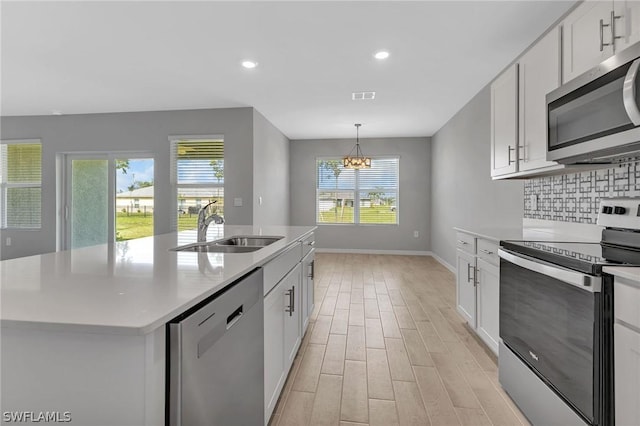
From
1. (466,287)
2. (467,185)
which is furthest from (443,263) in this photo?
(466,287)

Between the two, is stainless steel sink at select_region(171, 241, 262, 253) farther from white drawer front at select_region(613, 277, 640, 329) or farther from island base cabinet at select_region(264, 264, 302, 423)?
white drawer front at select_region(613, 277, 640, 329)

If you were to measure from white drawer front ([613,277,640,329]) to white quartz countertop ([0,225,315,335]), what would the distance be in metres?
1.31

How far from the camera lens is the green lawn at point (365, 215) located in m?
7.29

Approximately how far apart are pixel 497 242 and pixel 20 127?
724cm

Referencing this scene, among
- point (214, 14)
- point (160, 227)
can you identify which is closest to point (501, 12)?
point (214, 14)

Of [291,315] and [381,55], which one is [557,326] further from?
[381,55]

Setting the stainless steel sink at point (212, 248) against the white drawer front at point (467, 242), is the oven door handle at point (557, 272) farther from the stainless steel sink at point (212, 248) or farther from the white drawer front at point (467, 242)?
the stainless steel sink at point (212, 248)

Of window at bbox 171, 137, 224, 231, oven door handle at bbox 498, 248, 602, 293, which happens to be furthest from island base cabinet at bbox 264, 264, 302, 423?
window at bbox 171, 137, 224, 231

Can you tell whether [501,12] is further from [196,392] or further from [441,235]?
[441,235]

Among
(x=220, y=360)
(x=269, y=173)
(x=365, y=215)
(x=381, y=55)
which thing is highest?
(x=381, y=55)

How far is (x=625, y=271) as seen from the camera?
1.12 metres

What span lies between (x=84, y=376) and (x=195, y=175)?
4769mm

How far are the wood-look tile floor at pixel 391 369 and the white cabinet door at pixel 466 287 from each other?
Result: 0.15 m

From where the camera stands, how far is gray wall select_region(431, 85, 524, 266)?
3564 millimetres
